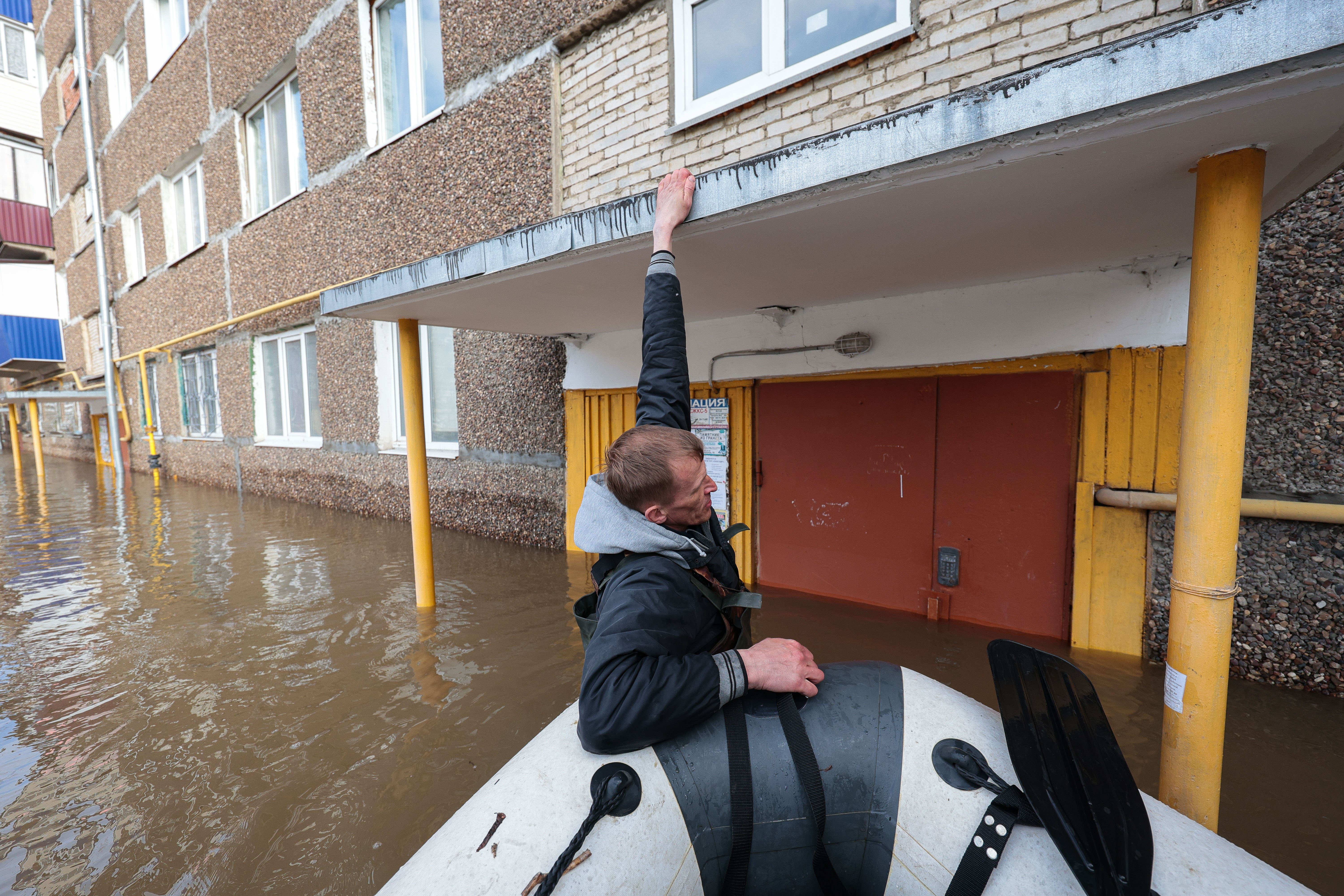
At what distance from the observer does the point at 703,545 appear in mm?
1659

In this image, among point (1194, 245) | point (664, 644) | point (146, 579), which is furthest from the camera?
point (146, 579)

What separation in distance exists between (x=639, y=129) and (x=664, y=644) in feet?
13.8

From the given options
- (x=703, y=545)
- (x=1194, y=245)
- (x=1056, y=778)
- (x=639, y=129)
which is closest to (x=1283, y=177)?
→ (x=1194, y=245)

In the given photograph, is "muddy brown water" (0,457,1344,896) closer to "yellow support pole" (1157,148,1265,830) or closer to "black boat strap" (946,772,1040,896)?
"yellow support pole" (1157,148,1265,830)

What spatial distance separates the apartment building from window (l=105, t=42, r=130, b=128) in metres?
9.11

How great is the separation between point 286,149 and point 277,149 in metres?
0.34

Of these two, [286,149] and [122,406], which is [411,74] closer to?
[286,149]

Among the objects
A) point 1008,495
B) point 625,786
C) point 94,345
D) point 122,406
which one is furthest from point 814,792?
point 94,345

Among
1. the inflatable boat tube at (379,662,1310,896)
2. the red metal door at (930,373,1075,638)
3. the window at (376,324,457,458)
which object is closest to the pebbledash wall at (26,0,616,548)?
the window at (376,324,457,458)

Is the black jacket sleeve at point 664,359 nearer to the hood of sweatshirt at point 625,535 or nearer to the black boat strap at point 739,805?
the hood of sweatshirt at point 625,535

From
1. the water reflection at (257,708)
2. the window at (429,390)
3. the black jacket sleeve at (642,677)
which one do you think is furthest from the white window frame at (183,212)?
the black jacket sleeve at (642,677)

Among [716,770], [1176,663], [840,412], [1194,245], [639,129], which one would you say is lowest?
[716,770]

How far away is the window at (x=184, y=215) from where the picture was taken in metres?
10.6

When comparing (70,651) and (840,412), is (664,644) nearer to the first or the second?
(840,412)
